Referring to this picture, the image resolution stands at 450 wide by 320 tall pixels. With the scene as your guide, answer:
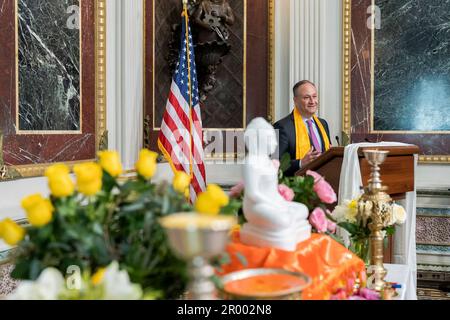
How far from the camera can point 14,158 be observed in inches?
142

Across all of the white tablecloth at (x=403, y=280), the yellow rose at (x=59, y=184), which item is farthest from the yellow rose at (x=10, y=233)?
the white tablecloth at (x=403, y=280)

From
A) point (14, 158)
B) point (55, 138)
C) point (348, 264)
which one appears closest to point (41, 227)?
point (348, 264)

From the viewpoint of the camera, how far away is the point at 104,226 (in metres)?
1.29

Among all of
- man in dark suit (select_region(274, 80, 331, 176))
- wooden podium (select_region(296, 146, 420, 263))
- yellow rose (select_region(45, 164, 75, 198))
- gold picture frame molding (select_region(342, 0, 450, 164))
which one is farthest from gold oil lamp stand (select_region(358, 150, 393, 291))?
gold picture frame molding (select_region(342, 0, 450, 164))

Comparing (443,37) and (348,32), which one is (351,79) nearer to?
(348,32)

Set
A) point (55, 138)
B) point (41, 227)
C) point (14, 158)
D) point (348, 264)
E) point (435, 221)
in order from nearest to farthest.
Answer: point (41, 227) → point (348, 264) → point (14, 158) → point (55, 138) → point (435, 221)

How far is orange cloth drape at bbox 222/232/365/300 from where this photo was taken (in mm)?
1662

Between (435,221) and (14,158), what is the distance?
169 inches

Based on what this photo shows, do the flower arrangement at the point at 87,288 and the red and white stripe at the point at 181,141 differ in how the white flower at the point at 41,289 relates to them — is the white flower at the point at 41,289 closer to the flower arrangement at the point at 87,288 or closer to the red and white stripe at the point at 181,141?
the flower arrangement at the point at 87,288

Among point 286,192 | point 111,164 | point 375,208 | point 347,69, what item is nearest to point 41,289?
point 111,164

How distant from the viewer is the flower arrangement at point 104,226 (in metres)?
1.20

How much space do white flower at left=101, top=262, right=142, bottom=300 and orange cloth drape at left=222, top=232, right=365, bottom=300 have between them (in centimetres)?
50

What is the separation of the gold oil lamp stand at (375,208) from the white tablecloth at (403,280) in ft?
0.30

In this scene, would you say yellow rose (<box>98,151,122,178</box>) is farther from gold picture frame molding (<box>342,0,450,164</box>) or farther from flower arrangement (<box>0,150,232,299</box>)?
gold picture frame molding (<box>342,0,450,164</box>)
